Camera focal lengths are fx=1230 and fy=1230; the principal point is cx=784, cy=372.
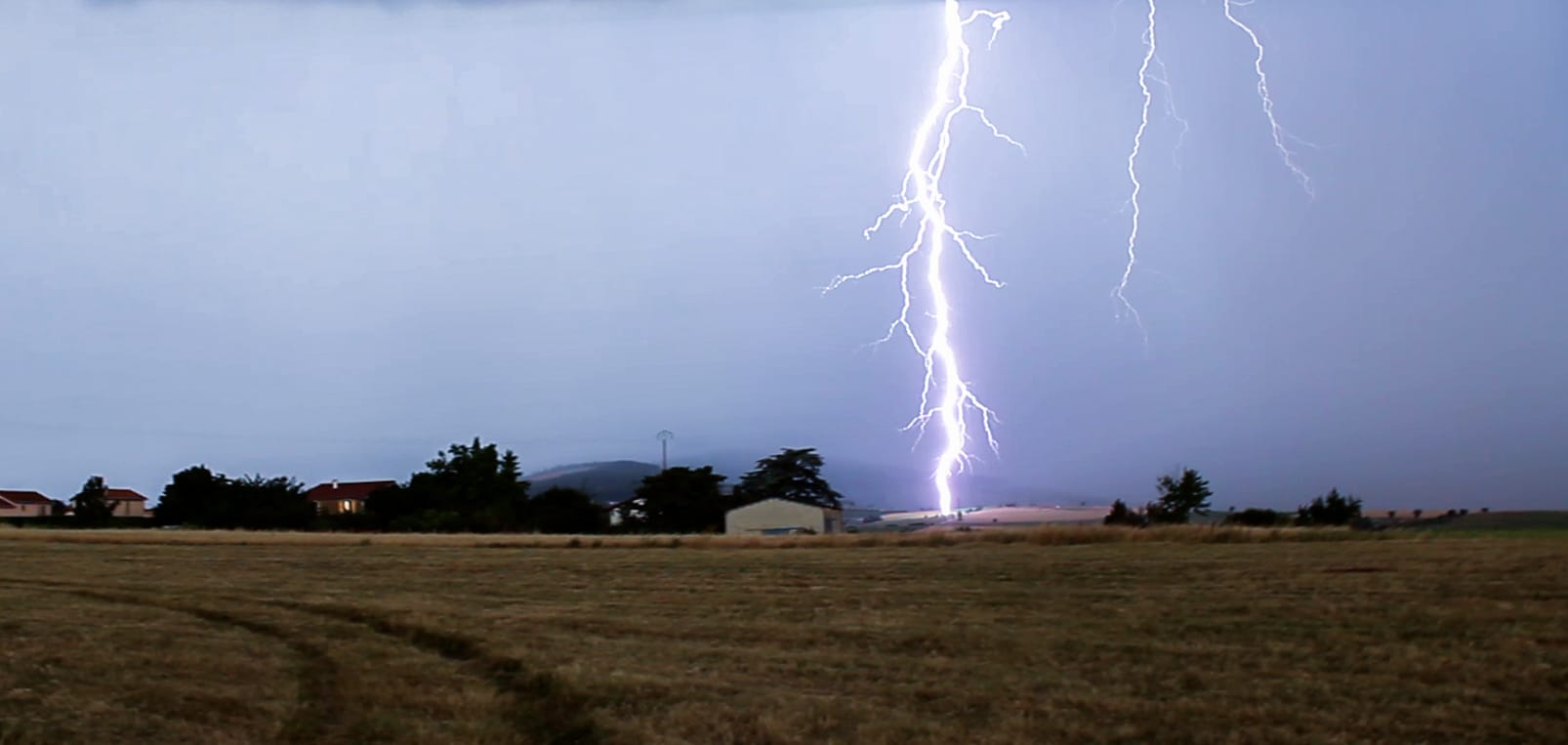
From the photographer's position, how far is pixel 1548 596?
17922 mm

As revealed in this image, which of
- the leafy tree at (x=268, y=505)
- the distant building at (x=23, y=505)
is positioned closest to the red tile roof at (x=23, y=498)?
the distant building at (x=23, y=505)

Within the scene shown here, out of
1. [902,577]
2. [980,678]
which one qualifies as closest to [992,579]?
[902,577]

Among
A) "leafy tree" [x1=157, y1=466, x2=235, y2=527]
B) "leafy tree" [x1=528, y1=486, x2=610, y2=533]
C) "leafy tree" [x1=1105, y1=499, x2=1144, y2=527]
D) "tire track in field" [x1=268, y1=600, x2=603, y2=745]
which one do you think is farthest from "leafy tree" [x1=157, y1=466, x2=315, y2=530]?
"tire track in field" [x1=268, y1=600, x2=603, y2=745]

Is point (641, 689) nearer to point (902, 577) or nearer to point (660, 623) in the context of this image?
point (660, 623)

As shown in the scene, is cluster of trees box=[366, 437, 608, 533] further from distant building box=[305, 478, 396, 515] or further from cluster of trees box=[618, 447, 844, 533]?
distant building box=[305, 478, 396, 515]

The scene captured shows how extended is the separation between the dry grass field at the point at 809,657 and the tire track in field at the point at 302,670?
0.06m

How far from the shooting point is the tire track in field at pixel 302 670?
10.1 meters

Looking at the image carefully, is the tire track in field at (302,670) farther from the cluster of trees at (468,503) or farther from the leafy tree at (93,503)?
the leafy tree at (93,503)

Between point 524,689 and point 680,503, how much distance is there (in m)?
72.2

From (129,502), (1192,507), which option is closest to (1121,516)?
(1192,507)

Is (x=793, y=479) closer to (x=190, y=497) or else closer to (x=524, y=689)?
(x=190, y=497)

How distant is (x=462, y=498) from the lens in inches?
3688

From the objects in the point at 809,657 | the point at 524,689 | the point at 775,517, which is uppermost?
the point at 775,517

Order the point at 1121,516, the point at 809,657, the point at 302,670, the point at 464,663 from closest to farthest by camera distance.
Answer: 1. the point at 302,670
2. the point at 809,657
3. the point at 464,663
4. the point at 1121,516
